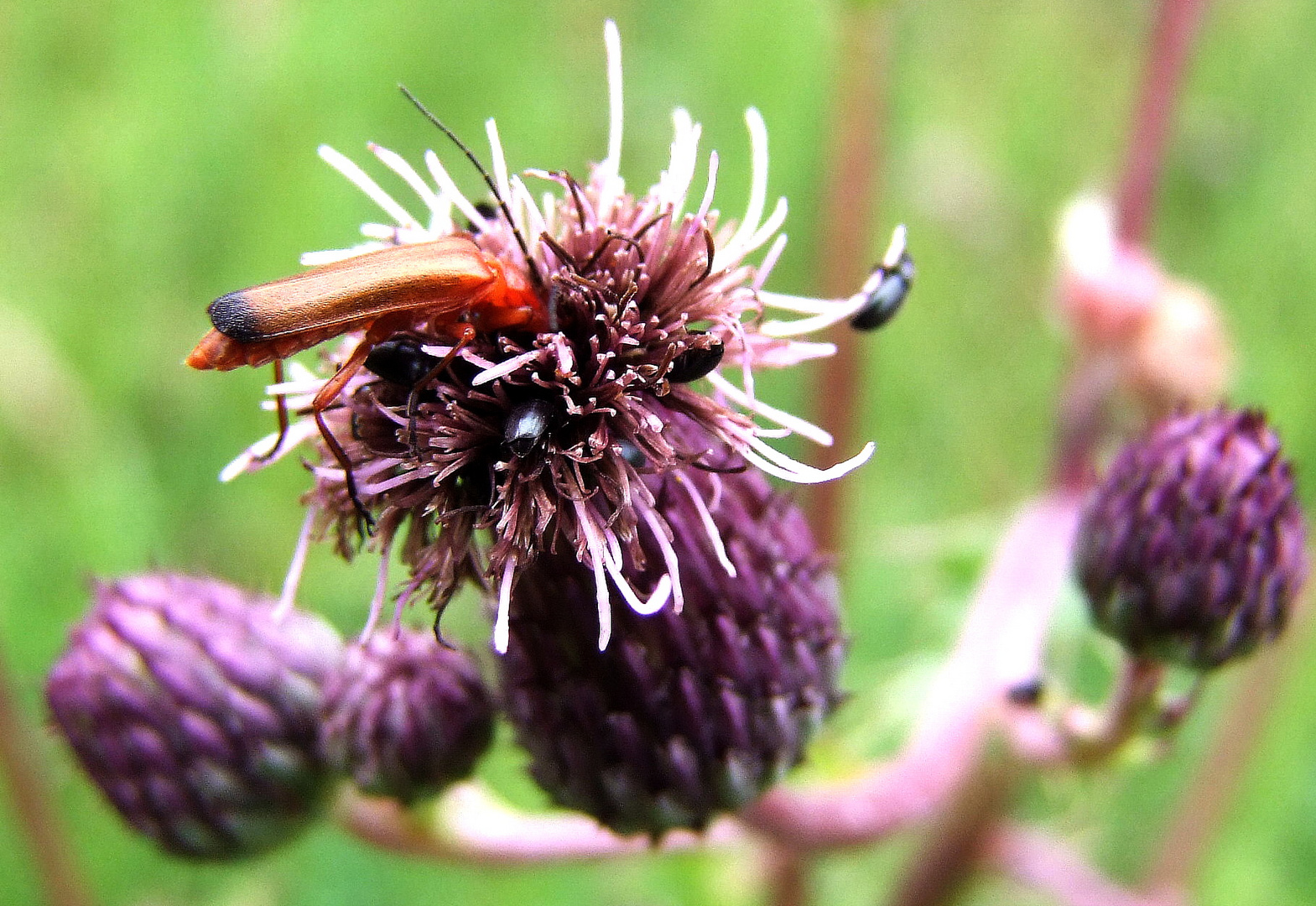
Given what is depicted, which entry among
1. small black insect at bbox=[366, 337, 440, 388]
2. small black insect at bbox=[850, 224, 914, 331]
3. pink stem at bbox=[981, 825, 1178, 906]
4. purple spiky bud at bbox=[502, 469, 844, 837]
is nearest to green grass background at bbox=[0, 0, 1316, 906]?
pink stem at bbox=[981, 825, 1178, 906]

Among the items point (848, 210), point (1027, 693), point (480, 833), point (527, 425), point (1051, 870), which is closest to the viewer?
point (527, 425)

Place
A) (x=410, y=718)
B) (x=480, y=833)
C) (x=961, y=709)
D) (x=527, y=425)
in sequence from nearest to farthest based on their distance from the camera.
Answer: (x=527, y=425) < (x=410, y=718) < (x=480, y=833) < (x=961, y=709)

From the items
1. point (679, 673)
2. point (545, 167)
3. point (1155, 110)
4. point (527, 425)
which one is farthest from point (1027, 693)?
point (545, 167)

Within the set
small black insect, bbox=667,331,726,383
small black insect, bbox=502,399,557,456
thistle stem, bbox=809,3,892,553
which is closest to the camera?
small black insect, bbox=502,399,557,456

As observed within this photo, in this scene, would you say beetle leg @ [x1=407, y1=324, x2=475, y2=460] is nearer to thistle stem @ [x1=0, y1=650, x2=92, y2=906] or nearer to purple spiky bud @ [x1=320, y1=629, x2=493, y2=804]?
purple spiky bud @ [x1=320, y1=629, x2=493, y2=804]

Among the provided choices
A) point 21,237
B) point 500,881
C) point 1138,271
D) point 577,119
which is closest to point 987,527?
point 1138,271

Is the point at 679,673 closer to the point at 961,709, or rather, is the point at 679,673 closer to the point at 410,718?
the point at 410,718

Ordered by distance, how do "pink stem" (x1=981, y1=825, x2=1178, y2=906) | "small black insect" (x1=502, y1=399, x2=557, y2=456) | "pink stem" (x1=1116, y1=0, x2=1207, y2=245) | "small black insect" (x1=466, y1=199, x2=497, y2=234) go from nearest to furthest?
1. "small black insect" (x1=502, y1=399, x2=557, y2=456)
2. "small black insect" (x1=466, y1=199, x2=497, y2=234)
3. "pink stem" (x1=981, y1=825, x2=1178, y2=906)
4. "pink stem" (x1=1116, y1=0, x2=1207, y2=245)
